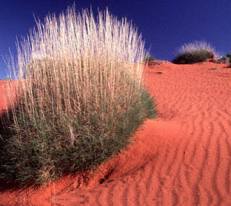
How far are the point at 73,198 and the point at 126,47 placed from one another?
2807 millimetres

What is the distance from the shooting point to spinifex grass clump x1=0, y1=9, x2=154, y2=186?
18.6 ft

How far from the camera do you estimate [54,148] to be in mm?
5656

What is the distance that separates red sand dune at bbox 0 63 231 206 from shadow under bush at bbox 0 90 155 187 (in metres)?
0.18

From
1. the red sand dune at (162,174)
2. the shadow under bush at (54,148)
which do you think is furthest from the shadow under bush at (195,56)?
the shadow under bush at (54,148)

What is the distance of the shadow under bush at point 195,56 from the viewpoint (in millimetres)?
20578

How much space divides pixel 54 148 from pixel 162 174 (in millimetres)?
1625

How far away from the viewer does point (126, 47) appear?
6.62 m

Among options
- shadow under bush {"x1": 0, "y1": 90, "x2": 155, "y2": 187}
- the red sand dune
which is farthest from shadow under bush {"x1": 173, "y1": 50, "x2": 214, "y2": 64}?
shadow under bush {"x1": 0, "y1": 90, "x2": 155, "y2": 187}

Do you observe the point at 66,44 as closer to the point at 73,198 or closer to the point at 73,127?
the point at 73,127

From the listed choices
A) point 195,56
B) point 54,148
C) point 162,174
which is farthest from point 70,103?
point 195,56

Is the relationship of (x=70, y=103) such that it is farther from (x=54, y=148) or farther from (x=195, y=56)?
(x=195, y=56)

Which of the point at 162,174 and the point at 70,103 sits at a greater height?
the point at 70,103

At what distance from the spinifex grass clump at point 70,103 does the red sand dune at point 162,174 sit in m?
0.25

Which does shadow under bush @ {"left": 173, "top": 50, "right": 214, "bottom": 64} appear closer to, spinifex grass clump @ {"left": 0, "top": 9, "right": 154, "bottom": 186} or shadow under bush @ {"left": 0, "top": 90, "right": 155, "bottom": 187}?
spinifex grass clump @ {"left": 0, "top": 9, "right": 154, "bottom": 186}
